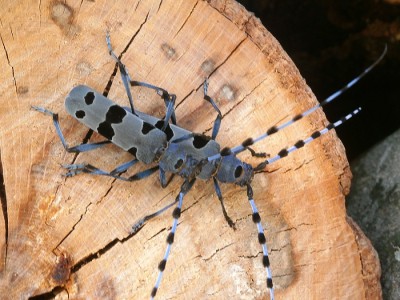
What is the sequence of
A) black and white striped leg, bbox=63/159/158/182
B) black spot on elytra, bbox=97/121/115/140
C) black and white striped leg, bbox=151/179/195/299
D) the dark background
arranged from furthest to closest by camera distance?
the dark background < black spot on elytra, bbox=97/121/115/140 < black and white striped leg, bbox=63/159/158/182 < black and white striped leg, bbox=151/179/195/299

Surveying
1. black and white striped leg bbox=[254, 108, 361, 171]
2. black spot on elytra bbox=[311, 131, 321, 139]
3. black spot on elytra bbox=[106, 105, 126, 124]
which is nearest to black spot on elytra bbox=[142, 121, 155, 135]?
black spot on elytra bbox=[106, 105, 126, 124]

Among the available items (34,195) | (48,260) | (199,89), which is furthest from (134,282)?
(199,89)

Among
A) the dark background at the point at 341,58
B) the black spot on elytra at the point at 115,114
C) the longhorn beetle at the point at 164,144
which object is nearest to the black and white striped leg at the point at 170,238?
the longhorn beetle at the point at 164,144

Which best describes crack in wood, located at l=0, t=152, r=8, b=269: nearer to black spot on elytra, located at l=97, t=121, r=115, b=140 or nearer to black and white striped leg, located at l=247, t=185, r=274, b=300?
black spot on elytra, located at l=97, t=121, r=115, b=140

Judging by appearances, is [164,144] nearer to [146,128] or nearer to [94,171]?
[146,128]

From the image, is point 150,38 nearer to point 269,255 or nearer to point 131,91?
point 131,91

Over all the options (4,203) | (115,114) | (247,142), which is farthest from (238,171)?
(4,203)

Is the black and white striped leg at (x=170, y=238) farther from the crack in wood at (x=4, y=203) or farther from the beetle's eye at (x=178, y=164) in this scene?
the crack in wood at (x=4, y=203)
